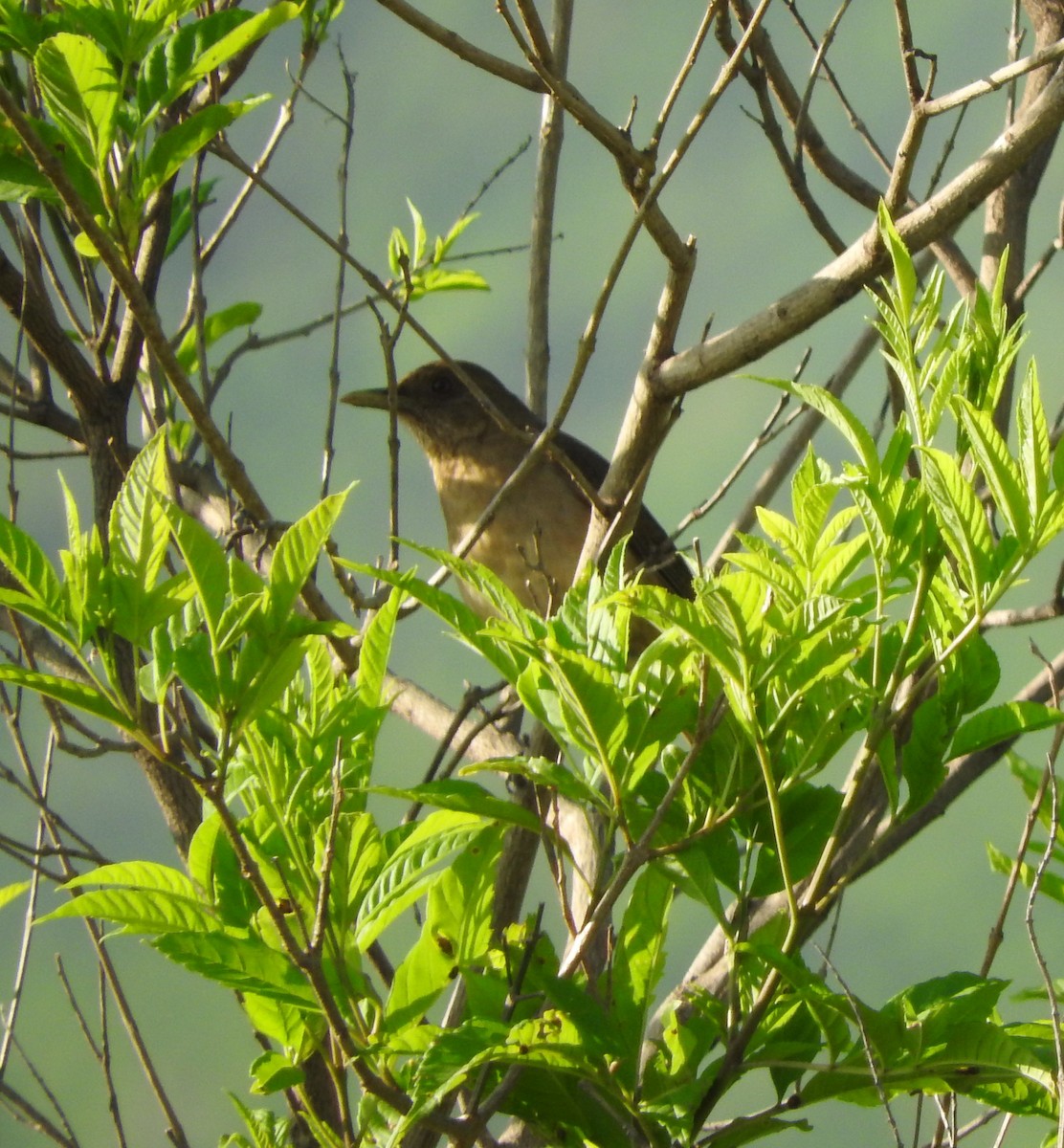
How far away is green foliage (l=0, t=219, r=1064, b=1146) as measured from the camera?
1584 millimetres

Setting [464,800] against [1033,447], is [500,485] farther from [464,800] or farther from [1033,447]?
[1033,447]

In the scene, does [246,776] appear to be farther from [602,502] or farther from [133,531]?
[602,502]

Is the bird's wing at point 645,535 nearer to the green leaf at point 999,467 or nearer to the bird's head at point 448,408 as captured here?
the bird's head at point 448,408

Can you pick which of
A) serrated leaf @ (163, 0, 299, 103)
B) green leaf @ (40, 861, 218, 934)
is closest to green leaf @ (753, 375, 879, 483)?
green leaf @ (40, 861, 218, 934)

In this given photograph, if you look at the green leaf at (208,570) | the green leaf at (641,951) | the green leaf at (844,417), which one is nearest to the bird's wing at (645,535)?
the green leaf at (641,951)

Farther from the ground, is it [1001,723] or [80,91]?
[80,91]

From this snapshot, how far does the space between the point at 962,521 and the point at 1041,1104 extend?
31.5 inches

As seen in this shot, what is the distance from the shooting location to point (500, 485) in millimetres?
5359

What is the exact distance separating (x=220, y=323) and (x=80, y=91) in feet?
6.26

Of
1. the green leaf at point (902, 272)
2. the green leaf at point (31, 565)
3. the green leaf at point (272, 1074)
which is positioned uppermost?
the green leaf at point (902, 272)

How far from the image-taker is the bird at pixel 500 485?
4.94m

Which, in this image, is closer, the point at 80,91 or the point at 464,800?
the point at 464,800

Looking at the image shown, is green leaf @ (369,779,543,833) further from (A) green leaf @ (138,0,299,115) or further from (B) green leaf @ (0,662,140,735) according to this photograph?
(A) green leaf @ (138,0,299,115)

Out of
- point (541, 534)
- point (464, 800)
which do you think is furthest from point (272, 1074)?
point (541, 534)
